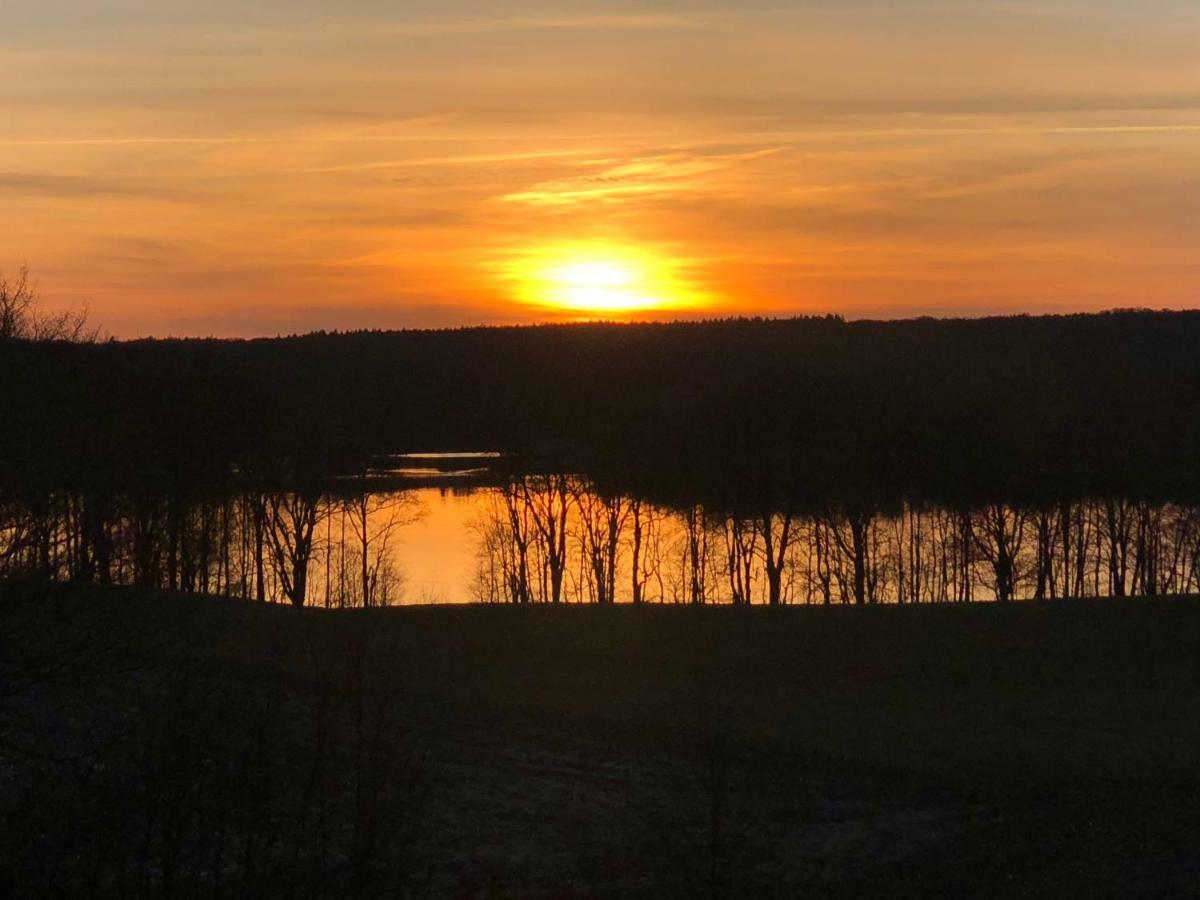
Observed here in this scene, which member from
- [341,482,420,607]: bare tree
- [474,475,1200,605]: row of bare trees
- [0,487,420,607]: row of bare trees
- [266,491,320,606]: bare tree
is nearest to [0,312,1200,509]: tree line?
[266,491,320,606]: bare tree

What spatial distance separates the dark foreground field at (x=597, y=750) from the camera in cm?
1090

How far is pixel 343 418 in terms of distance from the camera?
61219 mm

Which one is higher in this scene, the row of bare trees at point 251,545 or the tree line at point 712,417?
the tree line at point 712,417

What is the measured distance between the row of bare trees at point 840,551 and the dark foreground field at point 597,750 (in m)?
14.9

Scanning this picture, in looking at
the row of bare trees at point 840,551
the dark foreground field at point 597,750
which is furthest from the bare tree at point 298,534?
the dark foreground field at point 597,750

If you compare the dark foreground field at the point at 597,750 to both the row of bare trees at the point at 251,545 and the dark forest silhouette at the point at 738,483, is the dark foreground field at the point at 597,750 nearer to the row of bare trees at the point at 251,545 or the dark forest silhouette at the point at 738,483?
the row of bare trees at the point at 251,545

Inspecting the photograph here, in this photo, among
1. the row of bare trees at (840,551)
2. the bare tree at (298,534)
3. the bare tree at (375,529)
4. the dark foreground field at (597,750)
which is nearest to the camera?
the dark foreground field at (597,750)

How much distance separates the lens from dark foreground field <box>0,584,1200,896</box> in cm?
1090

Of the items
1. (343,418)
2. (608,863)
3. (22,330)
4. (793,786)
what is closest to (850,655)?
(793,786)

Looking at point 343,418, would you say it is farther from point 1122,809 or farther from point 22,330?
point 1122,809

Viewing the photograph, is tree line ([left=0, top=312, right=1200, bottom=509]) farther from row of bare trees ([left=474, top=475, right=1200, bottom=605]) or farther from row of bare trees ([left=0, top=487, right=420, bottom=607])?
row of bare trees ([left=474, top=475, right=1200, bottom=605])

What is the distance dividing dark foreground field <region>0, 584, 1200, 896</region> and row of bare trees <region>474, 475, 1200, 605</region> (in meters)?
14.9

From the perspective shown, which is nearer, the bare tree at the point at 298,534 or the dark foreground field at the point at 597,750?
the dark foreground field at the point at 597,750

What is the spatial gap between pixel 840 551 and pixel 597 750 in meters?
31.8
